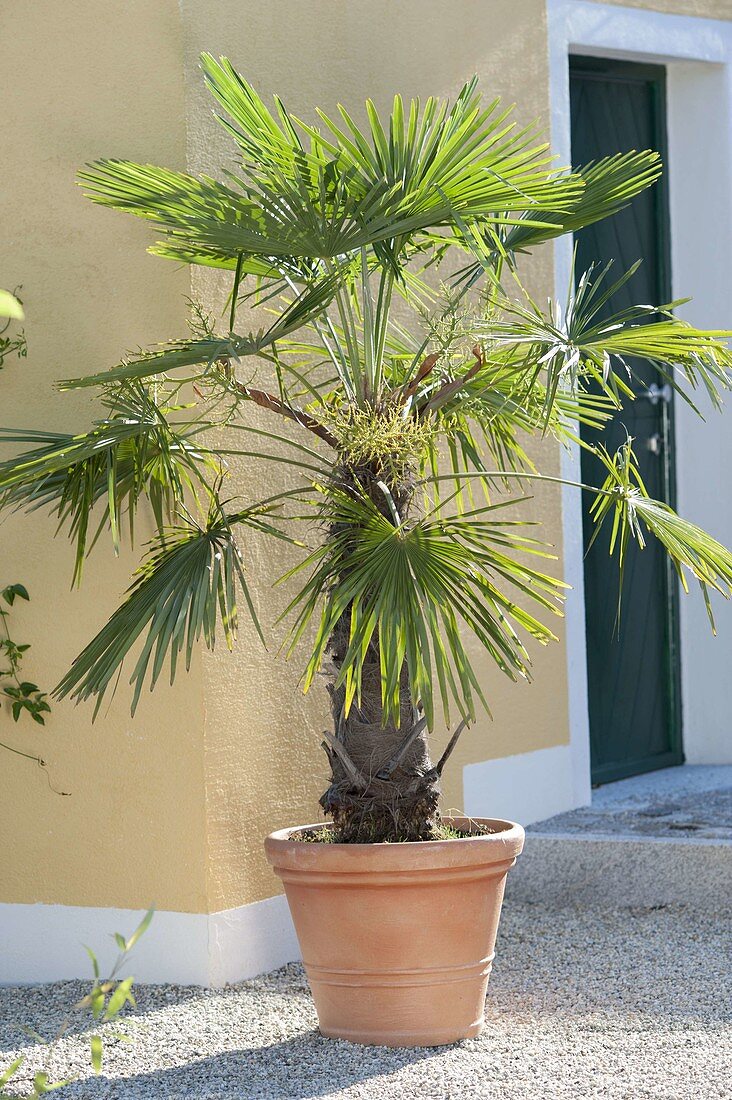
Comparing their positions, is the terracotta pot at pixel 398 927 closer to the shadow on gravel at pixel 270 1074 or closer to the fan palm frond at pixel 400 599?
the shadow on gravel at pixel 270 1074

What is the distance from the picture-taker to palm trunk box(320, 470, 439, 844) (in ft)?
9.61

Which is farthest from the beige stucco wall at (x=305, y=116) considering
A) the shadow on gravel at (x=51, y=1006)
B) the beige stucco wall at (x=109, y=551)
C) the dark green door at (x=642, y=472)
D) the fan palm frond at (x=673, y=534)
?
the fan palm frond at (x=673, y=534)

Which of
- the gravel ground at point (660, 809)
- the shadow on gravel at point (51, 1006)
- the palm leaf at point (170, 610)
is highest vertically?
the palm leaf at point (170, 610)

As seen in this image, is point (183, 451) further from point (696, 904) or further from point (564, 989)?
point (696, 904)

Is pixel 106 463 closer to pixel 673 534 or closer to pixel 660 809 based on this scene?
pixel 673 534

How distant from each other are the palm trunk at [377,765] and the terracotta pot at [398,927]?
9 cm

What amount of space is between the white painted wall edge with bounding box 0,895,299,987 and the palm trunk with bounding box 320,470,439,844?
2.21 ft

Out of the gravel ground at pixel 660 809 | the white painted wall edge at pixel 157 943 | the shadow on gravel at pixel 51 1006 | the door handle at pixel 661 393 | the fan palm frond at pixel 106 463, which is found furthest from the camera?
the door handle at pixel 661 393

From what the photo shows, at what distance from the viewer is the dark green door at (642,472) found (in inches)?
197

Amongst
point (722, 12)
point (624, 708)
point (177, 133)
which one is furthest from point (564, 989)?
point (722, 12)

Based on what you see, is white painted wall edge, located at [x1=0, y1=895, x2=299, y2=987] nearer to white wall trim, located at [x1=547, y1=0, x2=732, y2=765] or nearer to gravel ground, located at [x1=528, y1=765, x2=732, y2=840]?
gravel ground, located at [x1=528, y1=765, x2=732, y2=840]

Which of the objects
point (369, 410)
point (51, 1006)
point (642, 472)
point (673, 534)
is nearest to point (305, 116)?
point (369, 410)

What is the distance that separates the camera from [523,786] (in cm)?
436

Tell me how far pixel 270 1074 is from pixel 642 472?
2.99 metres
